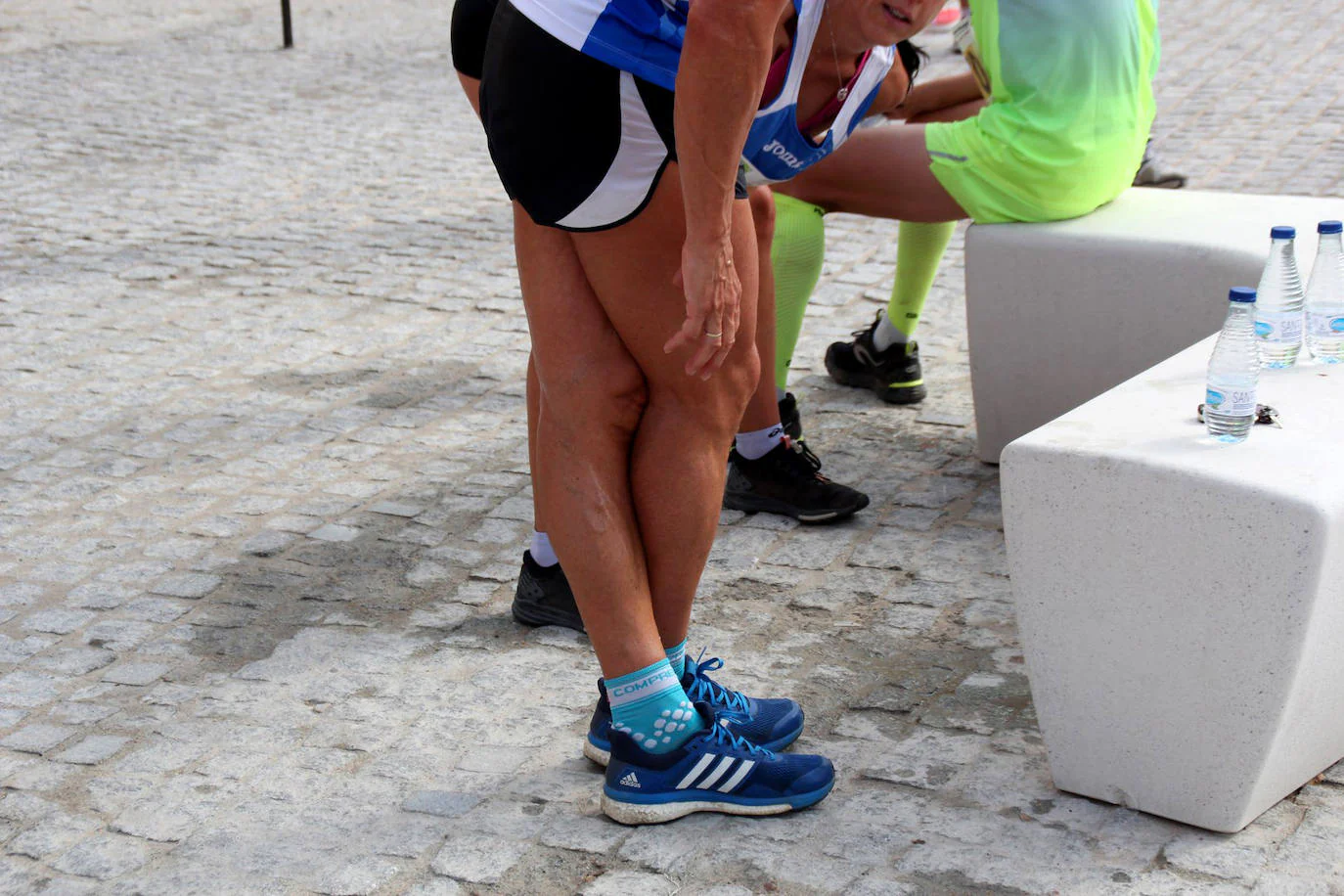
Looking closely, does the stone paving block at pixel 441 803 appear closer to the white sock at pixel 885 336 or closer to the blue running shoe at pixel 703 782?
the blue running shoe at pixel 703 782

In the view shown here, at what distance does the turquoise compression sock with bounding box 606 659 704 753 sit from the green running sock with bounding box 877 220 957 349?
2.14m

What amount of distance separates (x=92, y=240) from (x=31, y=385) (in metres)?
1.67

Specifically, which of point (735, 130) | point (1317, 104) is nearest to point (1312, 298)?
point (735, 130)

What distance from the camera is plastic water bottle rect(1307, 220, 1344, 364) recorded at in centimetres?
278

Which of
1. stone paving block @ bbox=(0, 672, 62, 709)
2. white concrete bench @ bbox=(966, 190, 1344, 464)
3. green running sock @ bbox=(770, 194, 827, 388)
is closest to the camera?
stone paving block @ bbox=(0, 672, 62, 709)

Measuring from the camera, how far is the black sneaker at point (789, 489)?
3.71 metres

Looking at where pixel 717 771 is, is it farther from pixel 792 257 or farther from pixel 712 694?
pixel 792 257

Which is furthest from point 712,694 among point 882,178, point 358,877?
point 882,178

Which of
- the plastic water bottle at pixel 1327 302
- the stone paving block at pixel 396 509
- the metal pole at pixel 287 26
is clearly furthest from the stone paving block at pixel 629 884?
the metal pole at pixel 287 26

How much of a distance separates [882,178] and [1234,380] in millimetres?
1599

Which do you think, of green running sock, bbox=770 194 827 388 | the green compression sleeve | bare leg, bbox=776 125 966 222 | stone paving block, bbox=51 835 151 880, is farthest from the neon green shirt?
stone paving block, bbox=51 835 151 880

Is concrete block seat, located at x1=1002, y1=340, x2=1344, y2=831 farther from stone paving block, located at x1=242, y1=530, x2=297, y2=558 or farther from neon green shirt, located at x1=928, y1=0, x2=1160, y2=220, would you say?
stone paving block, located at x1=242, y1=530, x2=297, y2=558

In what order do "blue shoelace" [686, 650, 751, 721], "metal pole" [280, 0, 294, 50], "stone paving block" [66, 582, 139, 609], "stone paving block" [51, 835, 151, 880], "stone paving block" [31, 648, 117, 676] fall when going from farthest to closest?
"metal pole" [280, 0, 294, 50] < "stone paving block" [66, 582, 139, 609] < "stone paving block" [31, 648, 117, 676] < "blue shoelace" [686, 650, 751, 721] < "stone paving block" [51, 835, 151, 880]

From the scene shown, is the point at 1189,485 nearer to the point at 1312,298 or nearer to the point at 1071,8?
Answer: the point at 1312,298
